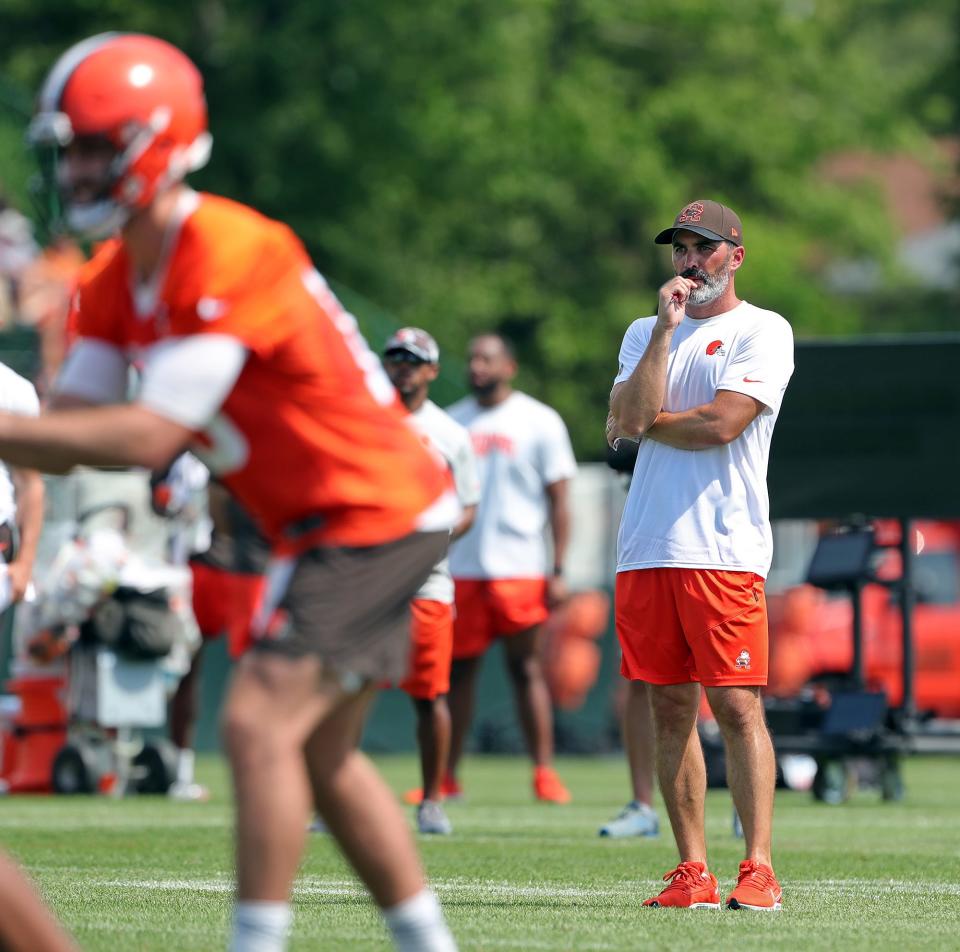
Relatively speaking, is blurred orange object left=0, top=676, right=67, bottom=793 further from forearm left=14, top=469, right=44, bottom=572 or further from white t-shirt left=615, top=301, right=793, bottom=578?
white t-shirt left=615, top=301, right=793, bottom=578

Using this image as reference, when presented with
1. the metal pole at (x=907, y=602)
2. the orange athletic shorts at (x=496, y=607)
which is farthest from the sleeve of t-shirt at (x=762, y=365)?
the metal pole at (x=907, y=602)

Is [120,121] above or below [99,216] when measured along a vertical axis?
above

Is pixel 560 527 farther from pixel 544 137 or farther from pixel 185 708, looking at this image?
pixel 544 137

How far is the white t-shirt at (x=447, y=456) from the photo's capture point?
436 inches

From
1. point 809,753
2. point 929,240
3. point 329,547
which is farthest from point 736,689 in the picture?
point 929,240

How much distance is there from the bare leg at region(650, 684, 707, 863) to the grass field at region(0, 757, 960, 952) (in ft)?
0.98

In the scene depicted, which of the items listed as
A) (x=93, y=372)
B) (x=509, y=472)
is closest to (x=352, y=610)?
(x=93, y=372)

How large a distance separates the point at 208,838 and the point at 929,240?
6702cm

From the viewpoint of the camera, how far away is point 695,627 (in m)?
7.63

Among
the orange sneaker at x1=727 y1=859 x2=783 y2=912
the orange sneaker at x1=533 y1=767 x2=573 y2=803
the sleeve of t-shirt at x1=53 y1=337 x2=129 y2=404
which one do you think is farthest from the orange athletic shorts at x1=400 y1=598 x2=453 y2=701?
the sleeve of t-shirt at x1=53 y1=337 x2=129 y2=404

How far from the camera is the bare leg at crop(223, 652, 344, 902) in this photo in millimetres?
4633

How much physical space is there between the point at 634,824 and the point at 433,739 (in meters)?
1.10

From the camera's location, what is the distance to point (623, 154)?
4034 cm

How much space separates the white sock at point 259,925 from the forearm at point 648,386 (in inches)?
129
